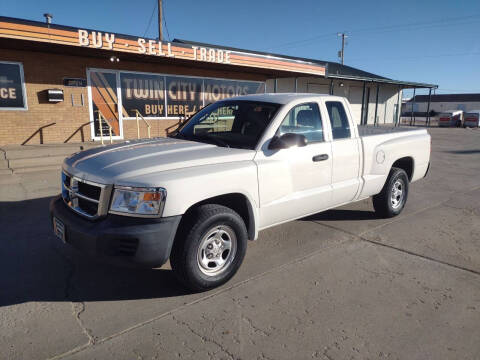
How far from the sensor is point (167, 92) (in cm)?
1425

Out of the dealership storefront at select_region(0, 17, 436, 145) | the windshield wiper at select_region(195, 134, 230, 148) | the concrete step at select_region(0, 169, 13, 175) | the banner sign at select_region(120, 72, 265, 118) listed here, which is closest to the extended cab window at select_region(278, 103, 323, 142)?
the windshield wiper at select_region(195, 134, 230, 148)

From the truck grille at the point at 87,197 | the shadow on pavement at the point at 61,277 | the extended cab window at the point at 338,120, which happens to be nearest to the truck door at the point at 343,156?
the extended cab window at the point at 338,120

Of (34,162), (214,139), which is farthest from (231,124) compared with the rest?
(34,162)

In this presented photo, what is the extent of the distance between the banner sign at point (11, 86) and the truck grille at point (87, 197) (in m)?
9.06

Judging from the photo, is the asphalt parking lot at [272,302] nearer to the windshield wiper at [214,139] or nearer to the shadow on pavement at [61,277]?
the shadow on pavement at [61,277]

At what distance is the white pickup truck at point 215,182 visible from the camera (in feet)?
9.87

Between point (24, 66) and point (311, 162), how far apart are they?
10338 mm

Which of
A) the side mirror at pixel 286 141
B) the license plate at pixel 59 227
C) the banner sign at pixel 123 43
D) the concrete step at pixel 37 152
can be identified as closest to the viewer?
the license plate at pixel 59 227

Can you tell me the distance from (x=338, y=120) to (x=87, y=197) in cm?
315

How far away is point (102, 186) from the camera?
3088 millimetres

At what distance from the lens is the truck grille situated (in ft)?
10.1

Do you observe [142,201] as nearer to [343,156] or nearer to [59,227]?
[59,227]

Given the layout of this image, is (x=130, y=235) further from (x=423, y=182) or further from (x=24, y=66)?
(x=24, y=66)

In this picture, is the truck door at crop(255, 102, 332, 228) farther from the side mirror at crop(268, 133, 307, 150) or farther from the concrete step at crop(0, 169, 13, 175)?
the concrete step at crop(0, 169, 13, 175)
